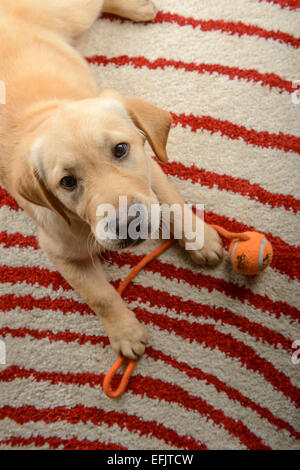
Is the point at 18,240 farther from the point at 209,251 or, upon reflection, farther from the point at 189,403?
the point at 189,403

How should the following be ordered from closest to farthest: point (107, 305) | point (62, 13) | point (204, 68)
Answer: point (107, 305), point (62, 13), point (204, 68)

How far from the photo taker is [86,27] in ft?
6.15

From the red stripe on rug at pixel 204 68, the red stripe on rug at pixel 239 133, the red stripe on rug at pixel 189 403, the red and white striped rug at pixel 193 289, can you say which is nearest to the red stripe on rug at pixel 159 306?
the red and white striped rug at pixel 193 289

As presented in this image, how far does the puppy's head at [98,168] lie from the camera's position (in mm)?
1094

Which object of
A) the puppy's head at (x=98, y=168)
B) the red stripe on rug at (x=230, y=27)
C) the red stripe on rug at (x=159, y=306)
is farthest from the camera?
the red stripe on rug at (x=230, y=27)

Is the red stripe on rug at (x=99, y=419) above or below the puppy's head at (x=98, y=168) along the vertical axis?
below

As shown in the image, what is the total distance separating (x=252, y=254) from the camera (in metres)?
1.42

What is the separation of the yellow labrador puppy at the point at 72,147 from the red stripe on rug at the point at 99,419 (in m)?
0.24

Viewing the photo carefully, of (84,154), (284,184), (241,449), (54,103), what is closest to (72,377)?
(241,449)

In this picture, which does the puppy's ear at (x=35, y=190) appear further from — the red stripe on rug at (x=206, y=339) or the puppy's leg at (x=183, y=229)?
the red stripe on rug at (x=206, y=339)

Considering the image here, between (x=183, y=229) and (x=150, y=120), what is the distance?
19.4 inches

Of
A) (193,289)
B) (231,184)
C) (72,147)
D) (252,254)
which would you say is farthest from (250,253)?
(72,147)

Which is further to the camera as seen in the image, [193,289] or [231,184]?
[231,184]
